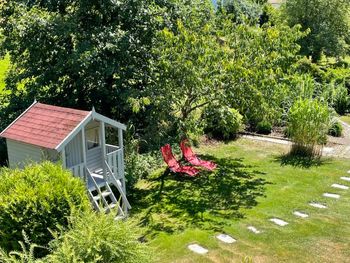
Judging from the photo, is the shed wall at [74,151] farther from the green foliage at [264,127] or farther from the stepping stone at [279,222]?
the green foliage at [264,127]

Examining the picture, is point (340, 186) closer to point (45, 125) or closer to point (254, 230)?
point (254, 230)

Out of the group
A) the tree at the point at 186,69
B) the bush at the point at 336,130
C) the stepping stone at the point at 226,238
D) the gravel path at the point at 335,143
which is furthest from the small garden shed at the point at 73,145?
the bush at the point at 336,130

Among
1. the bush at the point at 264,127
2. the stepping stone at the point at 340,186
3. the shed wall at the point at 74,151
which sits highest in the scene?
the shed wall at the point at 74,151

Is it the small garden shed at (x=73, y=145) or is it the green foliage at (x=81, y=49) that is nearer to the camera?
the small garden shed at (x=73, y=145)

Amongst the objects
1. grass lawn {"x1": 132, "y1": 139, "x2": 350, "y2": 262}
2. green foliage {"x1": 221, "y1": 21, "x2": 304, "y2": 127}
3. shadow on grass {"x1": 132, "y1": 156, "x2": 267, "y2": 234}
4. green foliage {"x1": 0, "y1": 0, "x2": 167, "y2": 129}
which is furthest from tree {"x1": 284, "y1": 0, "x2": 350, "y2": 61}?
green foliage {"x1": 0, "y1": 0, "x2": 167, "y2": 129}

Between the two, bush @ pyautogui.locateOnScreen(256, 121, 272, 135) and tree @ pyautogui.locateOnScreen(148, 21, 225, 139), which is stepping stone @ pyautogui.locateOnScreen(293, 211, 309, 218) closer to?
tree @ pyautogui.locateOnScreen(148, 21, 225, 139)

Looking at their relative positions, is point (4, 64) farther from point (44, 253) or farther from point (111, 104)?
point (44, 253)

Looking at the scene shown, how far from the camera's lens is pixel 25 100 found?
13594 millimetres

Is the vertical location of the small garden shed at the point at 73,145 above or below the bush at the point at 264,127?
above

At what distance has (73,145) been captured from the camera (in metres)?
9.70

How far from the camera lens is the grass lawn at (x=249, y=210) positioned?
8.69 meters

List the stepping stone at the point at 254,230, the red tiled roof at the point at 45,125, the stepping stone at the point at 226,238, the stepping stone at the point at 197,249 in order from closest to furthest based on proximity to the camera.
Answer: the stepping stone at the point at 197,249
the stepping stone at the point at 226,238
the red tiled roof at the point at 45,125
the stepping stone at the point at 254,230

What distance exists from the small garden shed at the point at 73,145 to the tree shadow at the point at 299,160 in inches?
251

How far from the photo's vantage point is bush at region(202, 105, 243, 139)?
13.1m
